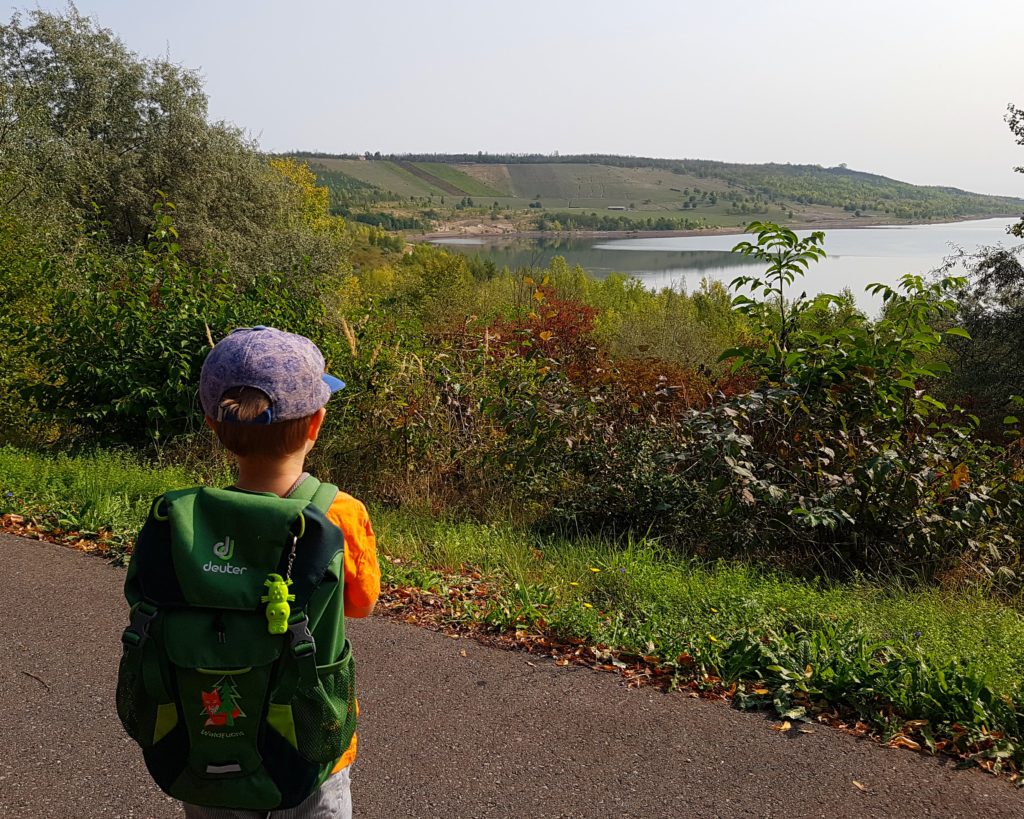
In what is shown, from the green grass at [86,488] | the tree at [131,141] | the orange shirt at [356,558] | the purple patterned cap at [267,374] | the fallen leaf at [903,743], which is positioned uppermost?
the tree at [131,141]

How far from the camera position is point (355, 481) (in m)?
7.84

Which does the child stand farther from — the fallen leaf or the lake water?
the lake water

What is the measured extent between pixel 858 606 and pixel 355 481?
473cm

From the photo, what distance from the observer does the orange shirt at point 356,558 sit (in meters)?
1.93

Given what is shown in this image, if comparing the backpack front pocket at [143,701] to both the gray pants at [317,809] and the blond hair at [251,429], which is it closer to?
the gray pants at [317,809]

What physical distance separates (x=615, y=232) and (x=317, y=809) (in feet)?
590

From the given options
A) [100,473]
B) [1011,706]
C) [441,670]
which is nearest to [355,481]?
[100,473]

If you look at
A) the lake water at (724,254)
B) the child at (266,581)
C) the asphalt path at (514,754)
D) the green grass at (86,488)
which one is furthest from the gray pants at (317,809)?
the lake water at (724,254)

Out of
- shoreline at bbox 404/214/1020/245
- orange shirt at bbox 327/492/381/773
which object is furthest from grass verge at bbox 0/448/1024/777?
shoreline at bbox 404/214/1020/245

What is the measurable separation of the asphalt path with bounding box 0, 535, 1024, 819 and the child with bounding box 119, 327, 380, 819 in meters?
1.15

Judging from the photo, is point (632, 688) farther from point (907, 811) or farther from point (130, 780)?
point (130, 780)

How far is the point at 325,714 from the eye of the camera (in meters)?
1.85

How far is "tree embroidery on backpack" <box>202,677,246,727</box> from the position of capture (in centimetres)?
179

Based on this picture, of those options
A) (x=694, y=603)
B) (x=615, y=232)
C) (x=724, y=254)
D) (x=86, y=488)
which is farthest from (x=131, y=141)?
(x=615, y=232)
